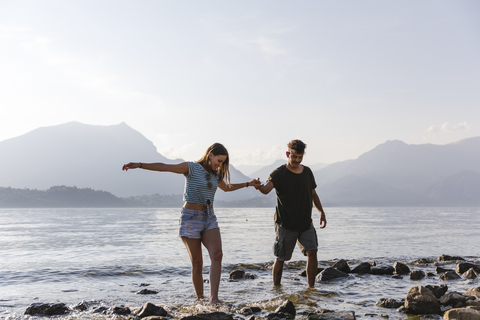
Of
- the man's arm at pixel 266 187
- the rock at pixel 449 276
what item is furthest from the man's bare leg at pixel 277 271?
the rock at pixel 449 276

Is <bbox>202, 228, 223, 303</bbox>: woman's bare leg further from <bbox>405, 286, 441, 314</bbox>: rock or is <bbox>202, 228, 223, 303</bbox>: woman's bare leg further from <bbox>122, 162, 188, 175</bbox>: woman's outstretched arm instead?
<bbox>405, 286, 441, 314</bbox>: rock

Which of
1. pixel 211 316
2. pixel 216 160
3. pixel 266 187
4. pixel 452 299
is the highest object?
pixel 216 160

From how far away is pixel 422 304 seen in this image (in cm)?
640

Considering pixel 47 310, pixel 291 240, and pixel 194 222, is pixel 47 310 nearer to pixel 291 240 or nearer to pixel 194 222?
pixel 194 222

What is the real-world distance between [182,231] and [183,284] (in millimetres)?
4237

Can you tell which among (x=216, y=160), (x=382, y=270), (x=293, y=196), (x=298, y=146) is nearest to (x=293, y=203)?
(x=293, y=196)

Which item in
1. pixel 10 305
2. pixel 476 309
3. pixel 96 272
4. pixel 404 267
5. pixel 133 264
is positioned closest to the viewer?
pixel 476 309

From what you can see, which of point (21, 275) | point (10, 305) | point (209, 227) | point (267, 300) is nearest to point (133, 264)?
point (21, 275)

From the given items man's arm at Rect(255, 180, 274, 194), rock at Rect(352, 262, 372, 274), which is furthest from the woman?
rock at Rect(352, 262, 372, 274)

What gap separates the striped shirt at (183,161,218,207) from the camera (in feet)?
19.7

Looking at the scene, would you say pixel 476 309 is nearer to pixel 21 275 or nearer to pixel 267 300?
pixel 267 300

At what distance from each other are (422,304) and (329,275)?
3619 millimetres

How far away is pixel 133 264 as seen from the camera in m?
13.8

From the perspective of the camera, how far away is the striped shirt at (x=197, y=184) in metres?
5.99
